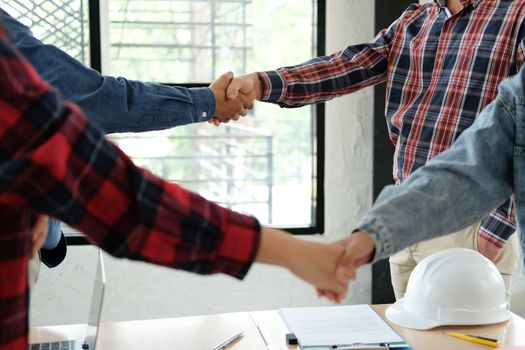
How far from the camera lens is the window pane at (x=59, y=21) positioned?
2.88 metres

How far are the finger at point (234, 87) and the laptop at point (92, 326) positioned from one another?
741mm

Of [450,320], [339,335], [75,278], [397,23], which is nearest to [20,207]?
[339,335]

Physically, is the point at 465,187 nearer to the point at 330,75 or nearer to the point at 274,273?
the point at 330,75

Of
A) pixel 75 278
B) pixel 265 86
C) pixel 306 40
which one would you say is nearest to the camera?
pixel 265 86

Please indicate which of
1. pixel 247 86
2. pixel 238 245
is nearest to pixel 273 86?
pixel 247 86

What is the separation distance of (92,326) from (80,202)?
679 millimetres

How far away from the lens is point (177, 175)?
3258mm

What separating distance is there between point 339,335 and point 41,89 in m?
0.99

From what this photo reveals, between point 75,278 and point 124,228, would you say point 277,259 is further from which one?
point 75,278

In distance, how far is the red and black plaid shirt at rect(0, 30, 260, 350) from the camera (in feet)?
2.45

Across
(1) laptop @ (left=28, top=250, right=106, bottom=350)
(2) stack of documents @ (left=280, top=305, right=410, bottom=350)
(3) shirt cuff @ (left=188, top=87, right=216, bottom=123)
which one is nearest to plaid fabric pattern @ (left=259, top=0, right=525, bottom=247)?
(3) shirt cuff @ (left=188, top=87, right=216, bottom=123)

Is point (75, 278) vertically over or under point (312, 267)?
under

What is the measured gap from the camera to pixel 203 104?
2080 millimetres

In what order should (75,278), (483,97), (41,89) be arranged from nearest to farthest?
(41,89)
(483,97)
(75,278)
